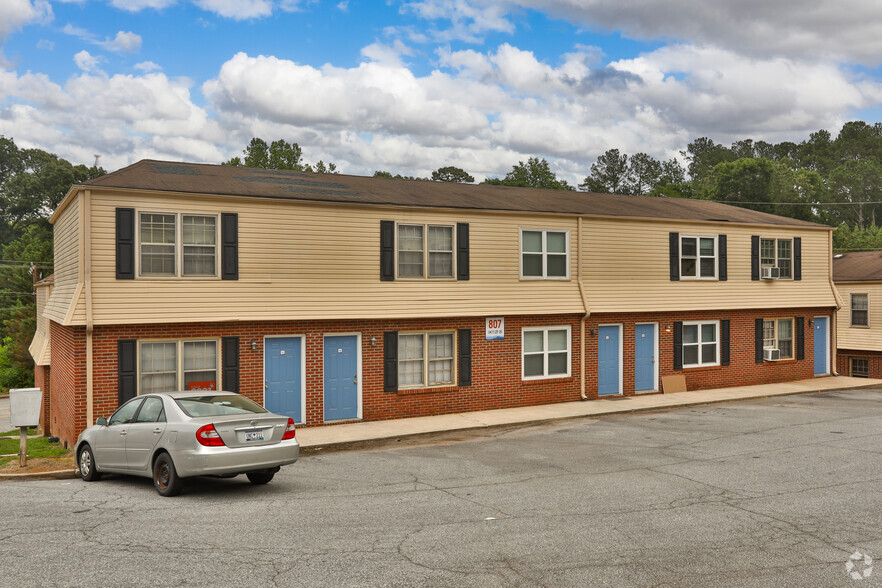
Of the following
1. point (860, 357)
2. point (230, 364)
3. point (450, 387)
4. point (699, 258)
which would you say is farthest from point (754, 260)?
point (230, 364)

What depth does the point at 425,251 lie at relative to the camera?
17.7 meters

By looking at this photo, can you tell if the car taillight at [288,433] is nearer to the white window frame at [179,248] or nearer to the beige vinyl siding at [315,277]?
the beige vinyl siding at [315,277]

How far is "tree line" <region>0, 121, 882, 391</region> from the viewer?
52.4 m

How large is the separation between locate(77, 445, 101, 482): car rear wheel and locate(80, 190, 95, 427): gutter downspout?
2478mm

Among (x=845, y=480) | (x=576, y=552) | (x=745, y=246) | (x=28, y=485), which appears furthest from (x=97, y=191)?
(x=745, y=246)

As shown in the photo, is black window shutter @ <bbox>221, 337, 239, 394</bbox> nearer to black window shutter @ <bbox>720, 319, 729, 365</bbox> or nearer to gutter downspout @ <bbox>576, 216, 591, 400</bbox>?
gutter downspout @ <bbox>576, 216, 591, 400</bbox>

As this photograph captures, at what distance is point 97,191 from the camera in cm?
1402

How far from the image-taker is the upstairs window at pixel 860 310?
29513 mm

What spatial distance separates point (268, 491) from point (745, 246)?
18576 millimetres

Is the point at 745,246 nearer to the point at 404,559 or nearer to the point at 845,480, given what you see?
the point at 845,480

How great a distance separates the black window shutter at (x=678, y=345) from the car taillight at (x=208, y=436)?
16.0 m

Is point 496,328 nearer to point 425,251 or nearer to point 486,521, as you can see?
point 425,251

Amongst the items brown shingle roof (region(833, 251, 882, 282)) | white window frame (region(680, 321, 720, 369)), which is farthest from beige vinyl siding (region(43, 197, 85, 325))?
brown shingle roof (region(833, 251, 882, 282))

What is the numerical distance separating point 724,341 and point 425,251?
11.0 m
